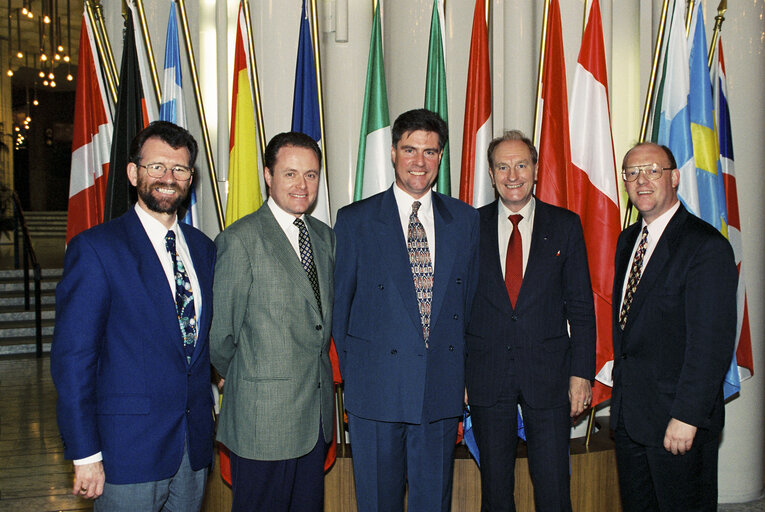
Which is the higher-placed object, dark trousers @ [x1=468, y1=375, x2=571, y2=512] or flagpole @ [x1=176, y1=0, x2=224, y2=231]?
flagpole @ [x1=176, y1=0, x2=224, y2=231]

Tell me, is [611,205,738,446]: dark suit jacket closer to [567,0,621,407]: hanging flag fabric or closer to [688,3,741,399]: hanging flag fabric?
[567,0,621,407]: hanging flag fabric

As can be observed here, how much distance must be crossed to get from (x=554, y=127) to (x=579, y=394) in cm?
151

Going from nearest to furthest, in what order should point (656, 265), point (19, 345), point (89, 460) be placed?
1. point (89, 460)
2. point (656, 265)
3. point (19, 345)

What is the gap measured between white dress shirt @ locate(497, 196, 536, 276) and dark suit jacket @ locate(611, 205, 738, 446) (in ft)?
1.65

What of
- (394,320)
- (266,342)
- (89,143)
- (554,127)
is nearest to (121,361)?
(266,342)

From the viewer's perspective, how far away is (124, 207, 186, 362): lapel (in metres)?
1.92

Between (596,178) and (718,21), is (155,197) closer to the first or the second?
(596,178)

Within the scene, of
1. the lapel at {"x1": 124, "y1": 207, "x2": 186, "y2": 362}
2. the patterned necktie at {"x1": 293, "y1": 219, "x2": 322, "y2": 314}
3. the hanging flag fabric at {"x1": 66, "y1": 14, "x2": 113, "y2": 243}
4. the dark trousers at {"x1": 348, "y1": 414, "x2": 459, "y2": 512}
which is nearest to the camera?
the lapel at {"x1": 124, "y1": 207, "x2": 186, "y2": 362}

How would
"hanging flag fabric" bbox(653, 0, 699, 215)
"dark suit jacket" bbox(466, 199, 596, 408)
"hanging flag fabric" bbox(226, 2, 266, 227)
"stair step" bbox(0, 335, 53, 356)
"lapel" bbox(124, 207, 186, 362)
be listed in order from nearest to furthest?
1. "lapel" bbox(124, 207, 186, 362)
2. "dark suit jacket" bbox(466, 199, 596, 408)
3. "hanging flag fabric" bbox(653, 0, 699, 215)
4. "hanging flag fabric" bbox(226, 2, 266, 227)
5. "stair step" bbox(0, 335, 53, 356)

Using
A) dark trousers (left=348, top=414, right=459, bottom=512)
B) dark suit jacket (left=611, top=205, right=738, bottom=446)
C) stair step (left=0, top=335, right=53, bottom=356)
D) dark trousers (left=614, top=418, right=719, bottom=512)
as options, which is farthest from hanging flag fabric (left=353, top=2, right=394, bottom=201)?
stair step (left=0, top=335, right=53, bottom=356)

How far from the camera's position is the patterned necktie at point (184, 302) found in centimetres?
200

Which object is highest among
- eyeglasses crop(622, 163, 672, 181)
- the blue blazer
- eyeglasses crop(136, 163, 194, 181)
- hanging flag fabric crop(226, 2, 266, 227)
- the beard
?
hanging flag fabric crop(226, 2, 266, 227)

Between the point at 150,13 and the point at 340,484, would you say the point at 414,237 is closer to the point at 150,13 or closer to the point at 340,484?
the point at 340,484

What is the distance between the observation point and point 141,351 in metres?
1.89
